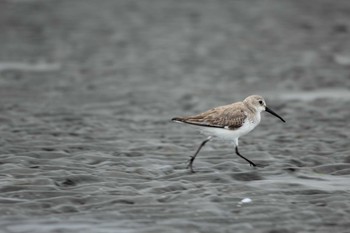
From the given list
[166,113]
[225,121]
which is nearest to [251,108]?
A: [225,121]

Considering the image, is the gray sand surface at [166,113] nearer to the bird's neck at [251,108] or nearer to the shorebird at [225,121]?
the shorebird at [225,121]

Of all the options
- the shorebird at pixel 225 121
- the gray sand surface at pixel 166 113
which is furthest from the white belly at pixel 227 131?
the gray sand surface at pixel 166 113

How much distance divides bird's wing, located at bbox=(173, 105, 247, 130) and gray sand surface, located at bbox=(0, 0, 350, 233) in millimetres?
807

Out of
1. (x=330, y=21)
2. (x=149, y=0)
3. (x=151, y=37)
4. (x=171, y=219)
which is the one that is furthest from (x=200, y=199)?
(x=149, y=0)

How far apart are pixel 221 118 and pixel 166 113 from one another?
580 centimetres

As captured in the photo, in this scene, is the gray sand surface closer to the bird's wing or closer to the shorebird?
the shorebird

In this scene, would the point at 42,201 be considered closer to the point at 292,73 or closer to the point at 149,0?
the point at 292,73

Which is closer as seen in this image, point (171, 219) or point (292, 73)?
point (171, 219)

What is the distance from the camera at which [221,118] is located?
1340 centimetres

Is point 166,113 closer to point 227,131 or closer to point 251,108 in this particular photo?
point 251,108

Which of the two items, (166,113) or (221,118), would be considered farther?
(166,113)

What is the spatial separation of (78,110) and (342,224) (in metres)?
9.87

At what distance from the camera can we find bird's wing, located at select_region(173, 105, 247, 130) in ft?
43.3

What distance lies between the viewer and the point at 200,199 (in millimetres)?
11492
